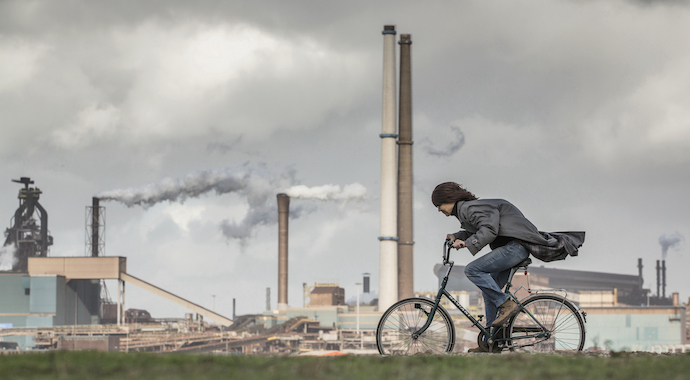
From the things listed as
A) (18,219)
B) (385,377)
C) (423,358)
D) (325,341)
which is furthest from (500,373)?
(18,219)

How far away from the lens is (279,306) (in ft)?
217

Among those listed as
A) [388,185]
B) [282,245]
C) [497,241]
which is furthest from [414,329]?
[282,245]

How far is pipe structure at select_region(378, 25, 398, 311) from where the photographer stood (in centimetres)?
4919

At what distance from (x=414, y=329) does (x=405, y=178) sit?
44.7 meters

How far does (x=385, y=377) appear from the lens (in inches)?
147

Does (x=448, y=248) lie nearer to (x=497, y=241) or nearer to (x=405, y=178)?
(x=497, y=241)

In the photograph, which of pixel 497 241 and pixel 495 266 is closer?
pixel 495 266

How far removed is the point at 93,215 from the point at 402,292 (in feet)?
101

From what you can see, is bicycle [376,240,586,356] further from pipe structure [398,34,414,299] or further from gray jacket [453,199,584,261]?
pipe structure [398,34,414,299]

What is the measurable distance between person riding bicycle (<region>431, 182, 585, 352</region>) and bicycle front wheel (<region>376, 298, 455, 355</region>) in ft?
1.17

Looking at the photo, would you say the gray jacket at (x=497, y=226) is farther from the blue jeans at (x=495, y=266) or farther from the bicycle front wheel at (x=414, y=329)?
the bicycle front wheel at (x=414, y=329)

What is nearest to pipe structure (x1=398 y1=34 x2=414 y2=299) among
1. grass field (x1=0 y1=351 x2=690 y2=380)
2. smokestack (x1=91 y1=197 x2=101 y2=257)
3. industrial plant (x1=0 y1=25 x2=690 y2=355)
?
industrial plant (x1=0 y1=25 x2=690 y2=355)

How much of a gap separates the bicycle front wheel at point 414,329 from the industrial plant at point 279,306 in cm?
3551

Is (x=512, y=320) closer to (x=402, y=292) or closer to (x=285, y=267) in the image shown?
(x=402, y=292)
